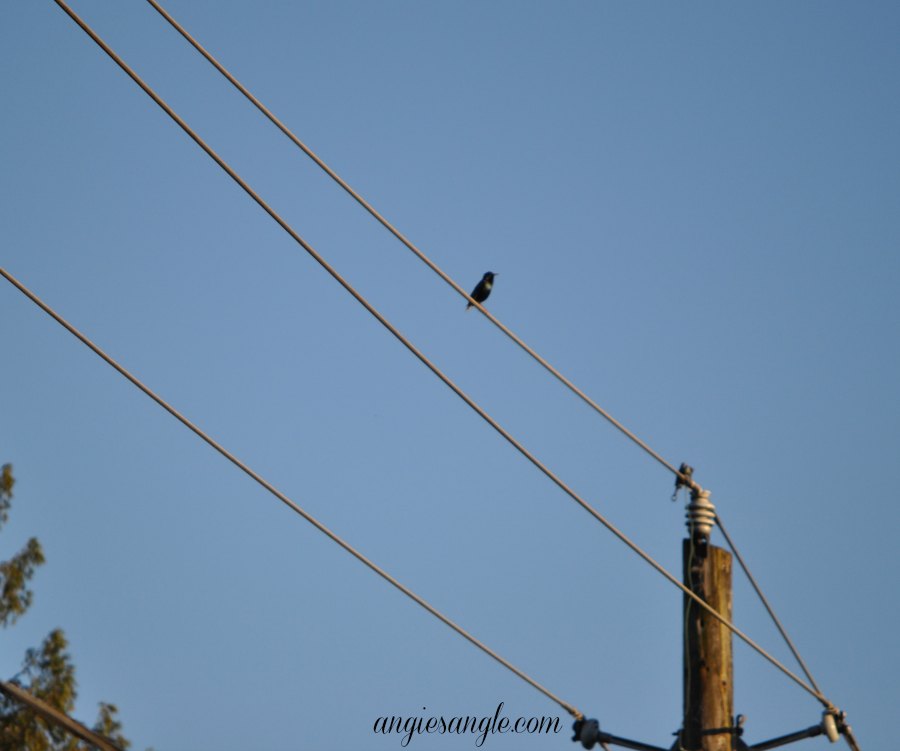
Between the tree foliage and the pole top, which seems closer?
the pole top

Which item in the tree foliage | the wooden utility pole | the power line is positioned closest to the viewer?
the power line

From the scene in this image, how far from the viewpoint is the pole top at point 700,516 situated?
26.2 ft

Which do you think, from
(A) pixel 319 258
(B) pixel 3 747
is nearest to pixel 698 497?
(A) pixel 319 258

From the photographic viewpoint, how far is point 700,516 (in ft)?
26.4

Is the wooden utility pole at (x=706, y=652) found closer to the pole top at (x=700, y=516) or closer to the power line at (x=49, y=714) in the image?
the pole top at (x=700, y=516)

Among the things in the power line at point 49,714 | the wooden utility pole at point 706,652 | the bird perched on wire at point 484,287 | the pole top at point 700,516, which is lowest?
the power line at point 49,714

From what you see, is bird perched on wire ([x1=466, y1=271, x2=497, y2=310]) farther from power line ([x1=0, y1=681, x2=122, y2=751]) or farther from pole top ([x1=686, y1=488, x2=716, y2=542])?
power line ([x1=0, y1=681, x2=122, y2=751])

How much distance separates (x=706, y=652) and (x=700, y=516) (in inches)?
33.4

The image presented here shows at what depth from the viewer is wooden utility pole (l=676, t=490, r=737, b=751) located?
7.45 metres

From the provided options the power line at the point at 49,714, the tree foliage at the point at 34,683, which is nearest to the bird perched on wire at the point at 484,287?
the tree foliage at the point at 34,683

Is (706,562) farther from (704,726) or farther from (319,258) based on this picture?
(319,258)

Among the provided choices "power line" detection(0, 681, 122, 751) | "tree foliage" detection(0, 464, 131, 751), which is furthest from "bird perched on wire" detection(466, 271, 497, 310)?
"power line" detection(0, 681, 122, 751)

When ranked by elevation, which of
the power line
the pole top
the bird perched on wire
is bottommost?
the power line

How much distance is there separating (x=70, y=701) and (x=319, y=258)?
1214 centimetres
